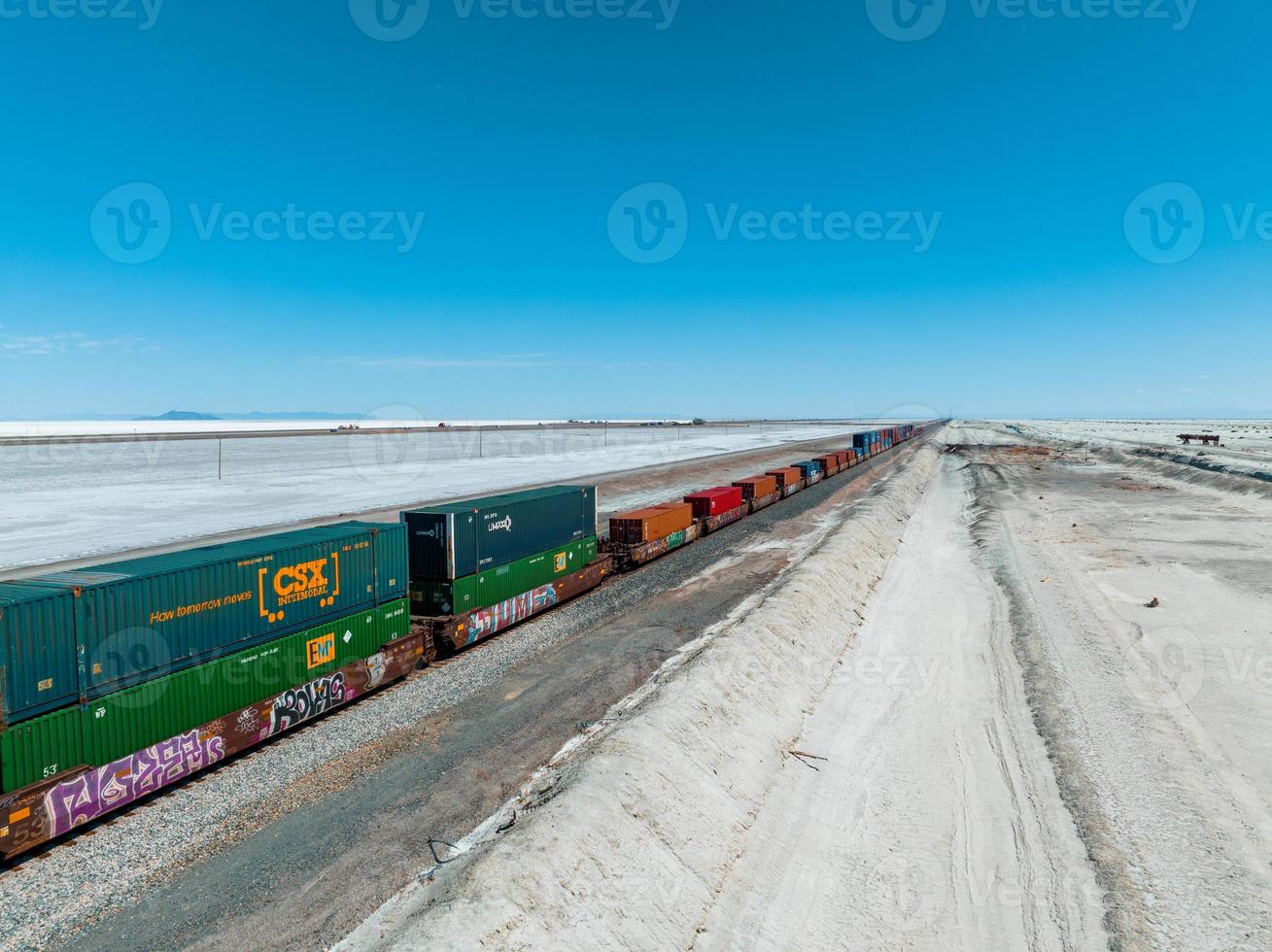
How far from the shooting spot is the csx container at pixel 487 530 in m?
22.8

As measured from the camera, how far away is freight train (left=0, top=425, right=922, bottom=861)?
12.2 meters

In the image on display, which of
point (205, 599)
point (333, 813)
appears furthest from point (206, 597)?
point (333, 813)

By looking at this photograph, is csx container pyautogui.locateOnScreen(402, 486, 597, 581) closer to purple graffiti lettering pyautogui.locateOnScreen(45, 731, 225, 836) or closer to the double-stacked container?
the double-stacked container

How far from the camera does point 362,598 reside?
19.6 m

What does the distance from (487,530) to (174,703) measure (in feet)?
37.4

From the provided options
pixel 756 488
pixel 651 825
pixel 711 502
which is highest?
pixel 756 488

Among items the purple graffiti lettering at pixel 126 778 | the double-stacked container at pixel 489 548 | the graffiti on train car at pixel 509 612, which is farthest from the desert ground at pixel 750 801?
the double-stacked container at pixel 489 548

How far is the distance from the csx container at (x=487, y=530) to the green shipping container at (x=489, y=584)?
28cm

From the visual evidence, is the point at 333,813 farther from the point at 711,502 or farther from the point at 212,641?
the point at 711,502

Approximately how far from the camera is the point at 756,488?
5531cm

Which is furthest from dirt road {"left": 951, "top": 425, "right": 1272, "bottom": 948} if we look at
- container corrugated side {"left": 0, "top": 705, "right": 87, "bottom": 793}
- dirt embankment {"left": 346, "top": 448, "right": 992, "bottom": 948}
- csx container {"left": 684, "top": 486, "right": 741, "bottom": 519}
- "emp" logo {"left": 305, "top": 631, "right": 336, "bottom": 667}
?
container corrugated side {"left": 0, "top": 705, "right": 87, "bottom": 793}

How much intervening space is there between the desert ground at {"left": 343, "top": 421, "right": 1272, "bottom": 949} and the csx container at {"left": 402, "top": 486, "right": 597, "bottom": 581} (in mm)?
8295

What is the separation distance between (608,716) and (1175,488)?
74717 millimetres

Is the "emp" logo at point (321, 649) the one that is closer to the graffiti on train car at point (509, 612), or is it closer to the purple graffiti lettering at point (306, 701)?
the purple graffiti lettering at point (306, 701)
